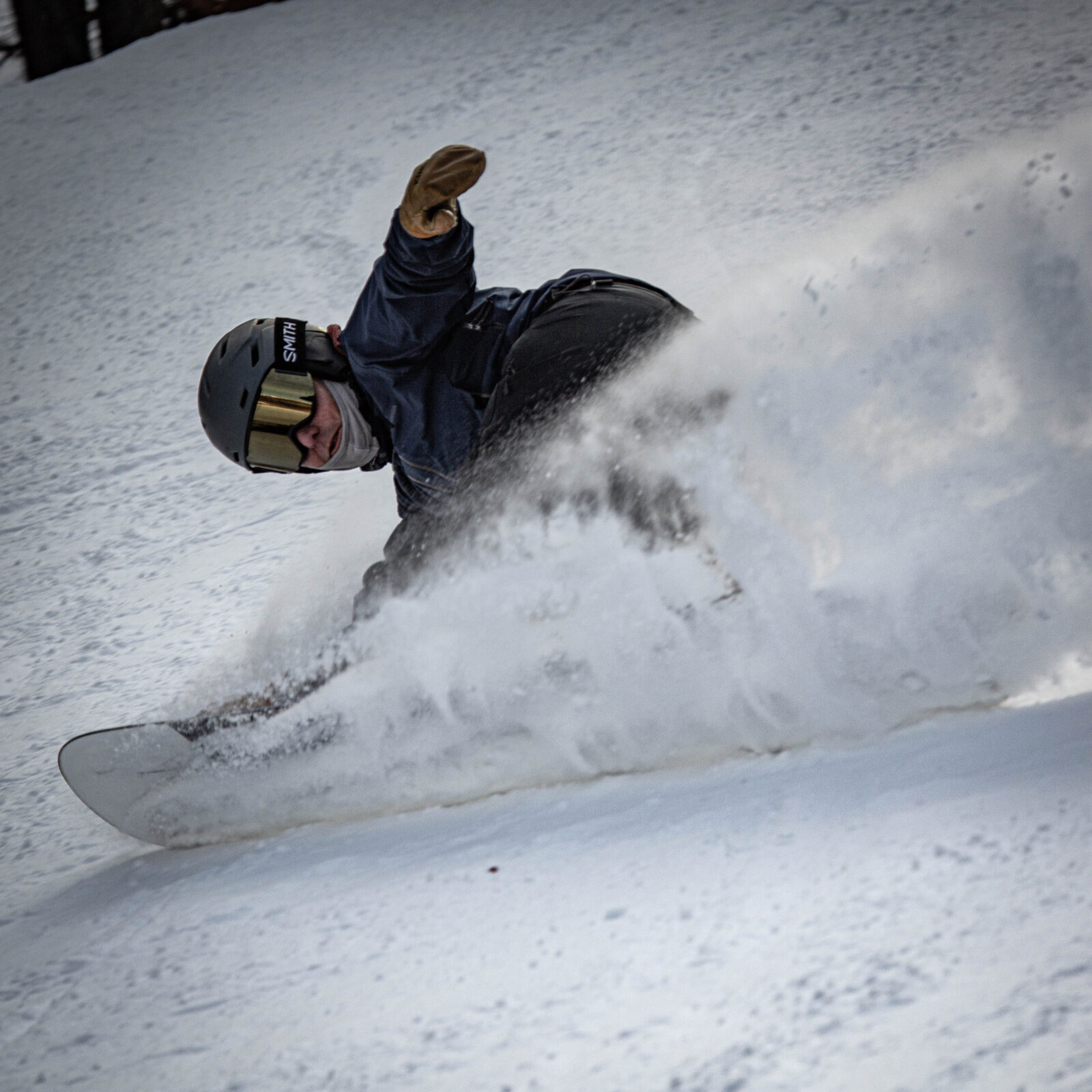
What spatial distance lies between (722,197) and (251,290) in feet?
5.78

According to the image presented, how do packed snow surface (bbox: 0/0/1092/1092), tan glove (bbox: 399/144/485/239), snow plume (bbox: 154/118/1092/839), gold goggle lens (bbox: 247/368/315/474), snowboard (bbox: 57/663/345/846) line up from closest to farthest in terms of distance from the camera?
packed snow surface (bbox: 0/0/1092/1092) < snow plume (bbox: 154/118/1092/839) < tan glove (bbox: 399/144/485/239) < snowboard (bbox: 57/663/345/846) < gold goggle lens (bbox: 247/368/315/474)

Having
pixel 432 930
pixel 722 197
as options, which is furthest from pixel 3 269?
pixel 432 930

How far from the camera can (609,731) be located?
1.36 metres

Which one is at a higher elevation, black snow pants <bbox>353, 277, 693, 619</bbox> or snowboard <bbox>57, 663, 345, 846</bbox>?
black snow pants <bbox>353, 277, 693, 619</bbox>

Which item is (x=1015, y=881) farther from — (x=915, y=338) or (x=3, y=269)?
(x=3, y=269)

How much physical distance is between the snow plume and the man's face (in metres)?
0.38

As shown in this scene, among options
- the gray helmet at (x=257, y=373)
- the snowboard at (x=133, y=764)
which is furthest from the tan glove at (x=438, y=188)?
the snowboard at (x=133, y=764)

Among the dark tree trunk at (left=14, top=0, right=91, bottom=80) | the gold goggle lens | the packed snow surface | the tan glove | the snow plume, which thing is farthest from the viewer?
the dark tree trunk at (left=14, top=0, right=91, bottom=80)

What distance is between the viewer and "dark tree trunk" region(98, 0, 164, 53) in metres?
5.27

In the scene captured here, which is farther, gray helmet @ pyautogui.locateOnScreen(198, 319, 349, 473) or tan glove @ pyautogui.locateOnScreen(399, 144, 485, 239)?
gray helmet @ pyautogui.locateOnScreen(198, 319, 349, 473)

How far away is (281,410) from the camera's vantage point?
1.69 meters

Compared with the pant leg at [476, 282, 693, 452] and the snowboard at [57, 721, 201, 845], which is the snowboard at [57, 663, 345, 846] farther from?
the pant leg at [476, 282, 693, 452]

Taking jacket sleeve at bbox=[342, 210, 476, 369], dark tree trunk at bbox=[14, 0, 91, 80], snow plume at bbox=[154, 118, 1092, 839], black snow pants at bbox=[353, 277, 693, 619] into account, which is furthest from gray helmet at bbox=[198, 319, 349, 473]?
dark tree trunk at bbox=[14, 0, 91, 80]

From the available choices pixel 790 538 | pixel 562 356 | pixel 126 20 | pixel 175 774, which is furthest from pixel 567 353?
pixel 126 20
